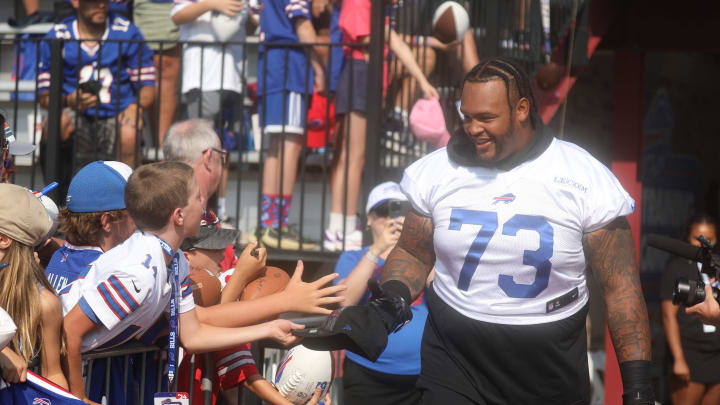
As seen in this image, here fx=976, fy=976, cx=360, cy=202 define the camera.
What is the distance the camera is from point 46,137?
7.17 m

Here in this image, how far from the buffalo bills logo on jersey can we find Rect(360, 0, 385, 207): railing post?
3032 millimetres

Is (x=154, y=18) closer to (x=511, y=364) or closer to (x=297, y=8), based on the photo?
(x=297, y=8)

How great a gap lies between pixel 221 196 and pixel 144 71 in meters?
1.14

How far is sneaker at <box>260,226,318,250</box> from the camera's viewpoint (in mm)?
6801

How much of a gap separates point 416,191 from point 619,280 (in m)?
0.84

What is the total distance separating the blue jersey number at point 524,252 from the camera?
354 cm

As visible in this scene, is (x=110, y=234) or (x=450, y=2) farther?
(x=450, y=2)

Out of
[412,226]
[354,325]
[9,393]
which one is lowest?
[9,393]

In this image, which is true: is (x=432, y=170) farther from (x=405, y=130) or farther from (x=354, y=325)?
(x=405, y=130)

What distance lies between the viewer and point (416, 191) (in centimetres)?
384

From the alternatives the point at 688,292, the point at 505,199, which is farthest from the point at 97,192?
the point at 688,292

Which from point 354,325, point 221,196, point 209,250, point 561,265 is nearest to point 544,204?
point 561,265

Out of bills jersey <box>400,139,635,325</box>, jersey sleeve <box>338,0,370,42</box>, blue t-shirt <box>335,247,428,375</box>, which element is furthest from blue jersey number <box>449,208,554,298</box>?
jersey sleeve <box>338,0,370,42</box>

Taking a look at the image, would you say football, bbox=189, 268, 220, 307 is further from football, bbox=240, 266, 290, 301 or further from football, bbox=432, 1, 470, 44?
football, bbox=432, 1, 470, 44
